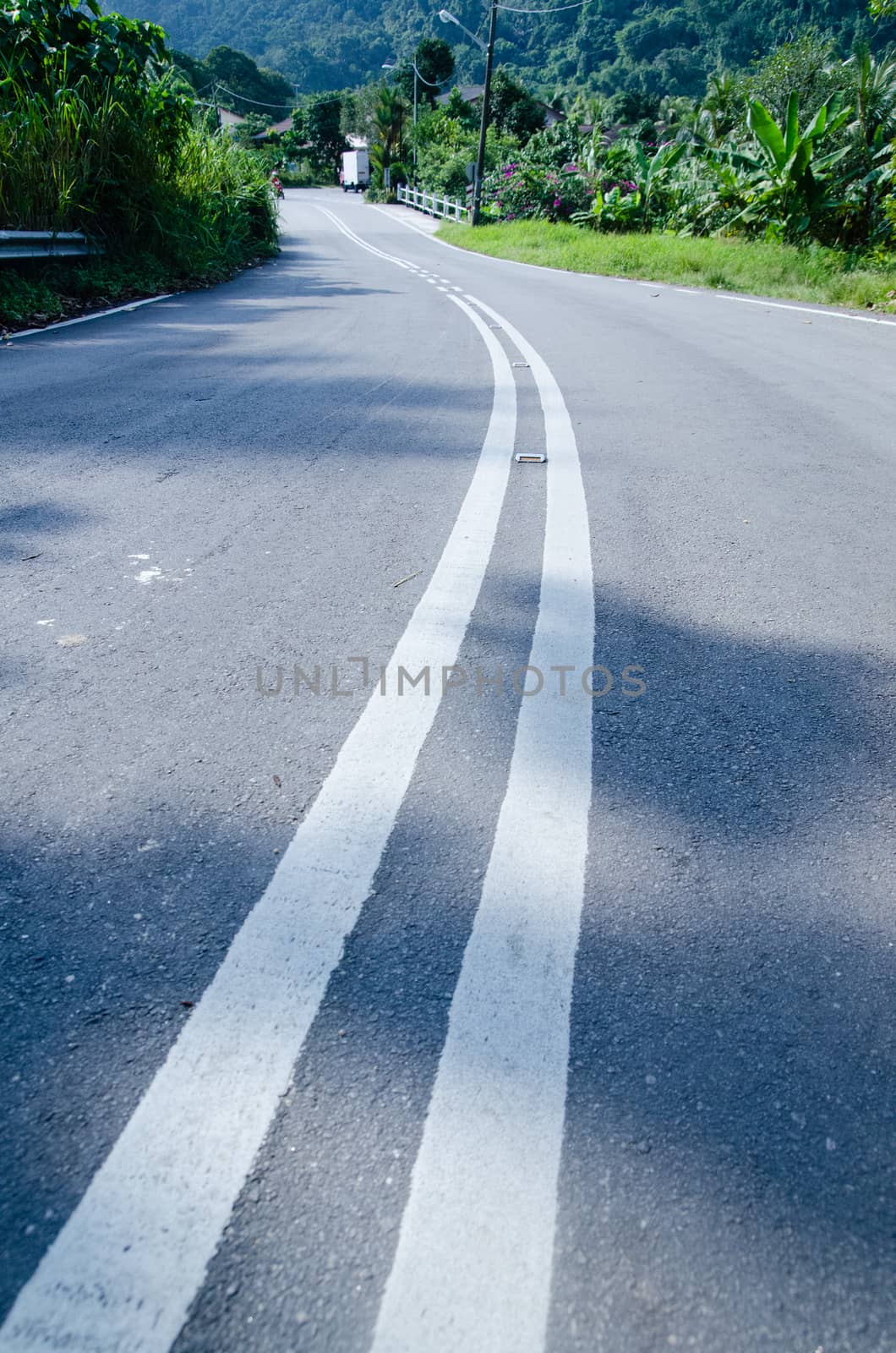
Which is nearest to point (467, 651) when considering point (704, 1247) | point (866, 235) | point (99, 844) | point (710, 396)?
point (99, 844)

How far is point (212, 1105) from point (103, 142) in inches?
505

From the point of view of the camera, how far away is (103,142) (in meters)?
11.3

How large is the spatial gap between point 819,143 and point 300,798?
67.4 ft

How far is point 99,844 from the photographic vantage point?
73.9 inches

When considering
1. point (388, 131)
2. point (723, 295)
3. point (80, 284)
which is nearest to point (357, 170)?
point (388, 131)

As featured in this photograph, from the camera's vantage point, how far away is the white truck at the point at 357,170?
6669 cm

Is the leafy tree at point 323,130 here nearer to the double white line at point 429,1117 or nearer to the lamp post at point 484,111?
the lamp post at point 484,111

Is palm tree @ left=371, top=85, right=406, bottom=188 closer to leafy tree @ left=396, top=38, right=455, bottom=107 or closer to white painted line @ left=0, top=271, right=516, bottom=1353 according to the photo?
leafy tree @ left=396, top=38, right=455, bottom=107

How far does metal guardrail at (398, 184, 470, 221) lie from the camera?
129 feet

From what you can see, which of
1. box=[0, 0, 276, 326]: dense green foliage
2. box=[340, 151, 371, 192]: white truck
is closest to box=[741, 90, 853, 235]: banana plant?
box=[0, 0, 276, 326]: dense green foliage

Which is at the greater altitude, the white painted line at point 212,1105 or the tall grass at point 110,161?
the tall grass at point 110,161

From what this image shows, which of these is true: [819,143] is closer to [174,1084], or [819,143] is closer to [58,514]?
[58,514]

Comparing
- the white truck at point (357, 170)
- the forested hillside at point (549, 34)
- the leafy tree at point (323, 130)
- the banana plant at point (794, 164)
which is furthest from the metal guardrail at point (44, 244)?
the leafy tree at point (323, 130)

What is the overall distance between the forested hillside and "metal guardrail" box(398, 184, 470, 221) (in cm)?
3384
